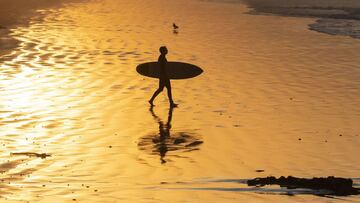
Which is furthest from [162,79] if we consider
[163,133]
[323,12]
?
[323,12]

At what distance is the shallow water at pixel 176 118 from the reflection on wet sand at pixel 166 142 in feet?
0.12

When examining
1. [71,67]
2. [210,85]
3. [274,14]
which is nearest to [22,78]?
[71,67]

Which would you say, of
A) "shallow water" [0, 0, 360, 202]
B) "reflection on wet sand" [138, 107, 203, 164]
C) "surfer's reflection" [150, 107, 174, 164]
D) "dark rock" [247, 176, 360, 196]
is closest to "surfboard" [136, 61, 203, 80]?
"shallow water" [0, 0, 360, 202]

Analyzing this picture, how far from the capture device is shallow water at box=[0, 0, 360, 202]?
12.4 metres

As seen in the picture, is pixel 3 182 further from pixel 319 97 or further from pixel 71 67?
pixel 71 67

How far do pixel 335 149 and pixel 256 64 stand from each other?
12.2 metres

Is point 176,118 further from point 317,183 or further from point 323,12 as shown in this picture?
point 323,12

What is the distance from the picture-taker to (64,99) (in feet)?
65.2

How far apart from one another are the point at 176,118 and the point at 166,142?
258 centimetres

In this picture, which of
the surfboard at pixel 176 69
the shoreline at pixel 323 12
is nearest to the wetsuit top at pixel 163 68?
the surfboard at pixel 176 69

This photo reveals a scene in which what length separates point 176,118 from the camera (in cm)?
1802

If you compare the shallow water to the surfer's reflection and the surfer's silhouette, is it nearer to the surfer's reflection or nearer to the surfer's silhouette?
the surfer's reflection

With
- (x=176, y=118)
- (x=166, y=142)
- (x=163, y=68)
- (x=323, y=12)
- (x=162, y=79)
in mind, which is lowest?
(x=323, y=12)

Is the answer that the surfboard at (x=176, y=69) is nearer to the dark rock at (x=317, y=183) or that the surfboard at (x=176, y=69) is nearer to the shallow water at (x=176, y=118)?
the shallow water at (x=176, y=118)
